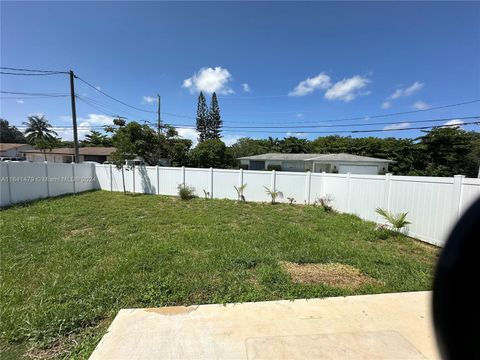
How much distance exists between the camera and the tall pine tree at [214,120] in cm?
4978

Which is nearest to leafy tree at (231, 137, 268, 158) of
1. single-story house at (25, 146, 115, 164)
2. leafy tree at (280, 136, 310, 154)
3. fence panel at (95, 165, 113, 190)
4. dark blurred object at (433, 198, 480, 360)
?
leafy tree at (280, 136, 310, 154)

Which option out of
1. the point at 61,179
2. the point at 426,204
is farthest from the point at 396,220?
the point at 61,179

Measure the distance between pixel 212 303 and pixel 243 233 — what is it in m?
3.36

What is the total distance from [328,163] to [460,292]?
84.7ft

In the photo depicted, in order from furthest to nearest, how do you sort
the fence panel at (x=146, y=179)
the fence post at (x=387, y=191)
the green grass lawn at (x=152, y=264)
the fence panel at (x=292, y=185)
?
the fence panel at (x=146, y=179)
the fence panel at (x=292, y=185)
the fence post at (x=387, y=191)
the green grass lawn at (x=152, y=264)

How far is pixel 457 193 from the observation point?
17.2 feet

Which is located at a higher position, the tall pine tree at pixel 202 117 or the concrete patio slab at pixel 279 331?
the tall pine tree at pixel 202 117

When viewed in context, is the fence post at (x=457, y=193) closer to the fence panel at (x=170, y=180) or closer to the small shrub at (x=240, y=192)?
the small shrub at (x=240, y=192)

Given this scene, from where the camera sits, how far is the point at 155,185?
14492 mm

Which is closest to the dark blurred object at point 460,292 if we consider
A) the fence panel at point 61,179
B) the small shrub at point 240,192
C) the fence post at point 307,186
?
the fence post at point 307,186

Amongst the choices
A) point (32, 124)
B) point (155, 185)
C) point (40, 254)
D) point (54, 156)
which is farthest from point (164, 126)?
point (32, 124)

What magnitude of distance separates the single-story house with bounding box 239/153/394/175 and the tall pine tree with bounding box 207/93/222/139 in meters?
17.6

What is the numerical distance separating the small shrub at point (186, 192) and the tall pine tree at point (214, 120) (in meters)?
37.2

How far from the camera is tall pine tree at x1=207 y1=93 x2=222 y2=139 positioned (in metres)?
49.8
